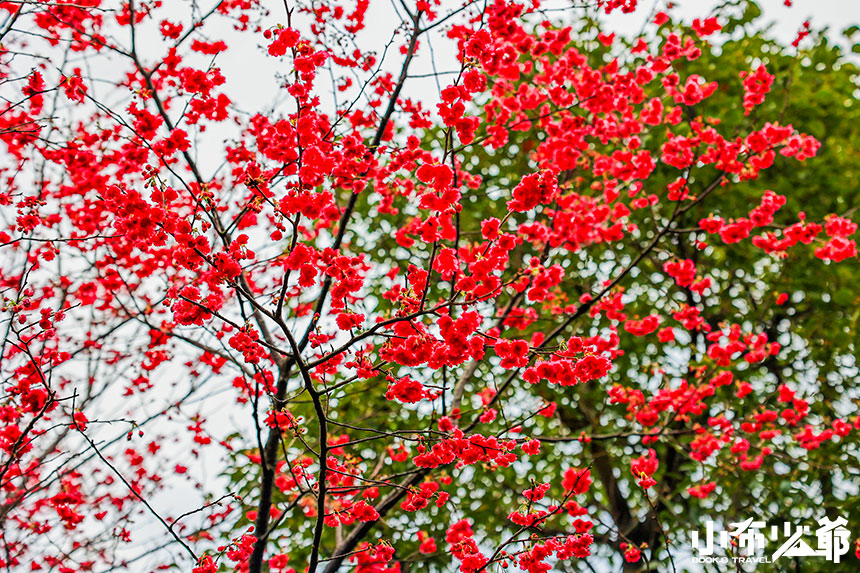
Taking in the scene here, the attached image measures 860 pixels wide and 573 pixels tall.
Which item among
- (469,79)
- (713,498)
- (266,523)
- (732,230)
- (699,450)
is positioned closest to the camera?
(469,79)

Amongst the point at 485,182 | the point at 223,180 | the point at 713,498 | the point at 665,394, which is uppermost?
the point at 485,182

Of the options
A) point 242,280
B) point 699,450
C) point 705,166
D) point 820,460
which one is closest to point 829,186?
point 705,166

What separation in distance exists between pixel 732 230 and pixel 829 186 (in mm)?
2706

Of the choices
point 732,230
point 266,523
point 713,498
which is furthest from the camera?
point 713,498

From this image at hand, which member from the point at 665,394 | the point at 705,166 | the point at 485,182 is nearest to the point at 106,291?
Answer: the point at 485,182

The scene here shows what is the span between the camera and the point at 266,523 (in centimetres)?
421

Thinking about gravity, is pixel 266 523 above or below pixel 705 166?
below

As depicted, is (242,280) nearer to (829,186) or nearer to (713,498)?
(713,498)

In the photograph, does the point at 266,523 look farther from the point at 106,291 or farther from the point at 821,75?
the point at 821,75

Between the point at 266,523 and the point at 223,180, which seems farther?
the point at 223,180

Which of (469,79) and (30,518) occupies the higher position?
(469,79)

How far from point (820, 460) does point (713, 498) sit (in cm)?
128

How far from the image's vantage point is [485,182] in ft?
26.8

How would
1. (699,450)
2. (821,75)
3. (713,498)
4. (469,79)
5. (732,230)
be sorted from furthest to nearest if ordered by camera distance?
(821,75), (713,498), (699,450), (732,230), (469,79)
